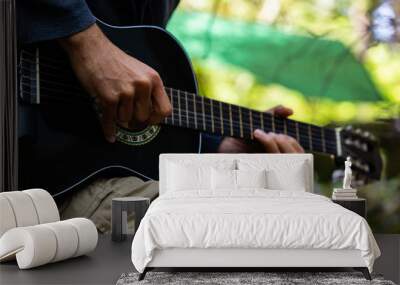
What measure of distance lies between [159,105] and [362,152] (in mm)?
1807

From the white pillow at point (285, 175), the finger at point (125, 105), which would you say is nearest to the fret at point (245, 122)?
the white pillow at point (285, 175)

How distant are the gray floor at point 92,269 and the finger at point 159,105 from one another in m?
1.15

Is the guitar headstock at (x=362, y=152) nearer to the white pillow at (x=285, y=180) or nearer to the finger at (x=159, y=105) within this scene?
the white pillow at (x=285, y=180)

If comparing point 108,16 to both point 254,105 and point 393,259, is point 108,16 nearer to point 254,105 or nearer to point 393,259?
point 254,105

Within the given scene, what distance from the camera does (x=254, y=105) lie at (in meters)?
5.51

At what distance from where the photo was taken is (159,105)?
5.31 metres

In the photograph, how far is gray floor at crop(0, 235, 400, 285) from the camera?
3.70m

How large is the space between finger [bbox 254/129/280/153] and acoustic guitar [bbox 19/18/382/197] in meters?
0.05

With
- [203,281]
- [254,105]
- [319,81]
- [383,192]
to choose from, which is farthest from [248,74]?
[203,281]

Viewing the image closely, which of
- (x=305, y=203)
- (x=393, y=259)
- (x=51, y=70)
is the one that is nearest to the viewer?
(x=305, y=203)

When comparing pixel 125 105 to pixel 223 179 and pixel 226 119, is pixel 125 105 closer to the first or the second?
pixel 226 119

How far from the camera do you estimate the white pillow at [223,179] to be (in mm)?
4805

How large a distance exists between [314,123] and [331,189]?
584 mm

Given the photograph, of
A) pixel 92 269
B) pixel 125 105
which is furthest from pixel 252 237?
pixel 125 105
